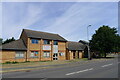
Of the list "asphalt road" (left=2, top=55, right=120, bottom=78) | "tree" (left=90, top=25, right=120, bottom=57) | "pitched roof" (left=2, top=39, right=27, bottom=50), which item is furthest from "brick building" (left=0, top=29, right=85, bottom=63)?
"asphalt road" (left=2, top=55, right=120, bottom=78)

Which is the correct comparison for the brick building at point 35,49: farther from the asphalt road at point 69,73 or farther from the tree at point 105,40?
the asphalt road at point 69,73

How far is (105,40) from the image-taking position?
4134 cm

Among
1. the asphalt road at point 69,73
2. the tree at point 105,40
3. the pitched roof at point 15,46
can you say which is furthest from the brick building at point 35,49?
the asphalt road at point 69,73

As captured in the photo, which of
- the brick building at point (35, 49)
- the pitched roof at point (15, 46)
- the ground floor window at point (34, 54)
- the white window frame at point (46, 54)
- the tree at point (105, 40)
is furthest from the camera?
the tree at point (105, 40)

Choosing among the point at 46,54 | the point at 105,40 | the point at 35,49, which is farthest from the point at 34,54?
the point at 105,40

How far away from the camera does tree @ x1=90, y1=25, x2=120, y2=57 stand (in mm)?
40312

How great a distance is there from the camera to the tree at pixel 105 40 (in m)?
40.3

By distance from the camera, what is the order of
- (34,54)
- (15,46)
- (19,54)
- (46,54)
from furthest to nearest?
(46,54)
(34,54)
(15,46)
(19,54)

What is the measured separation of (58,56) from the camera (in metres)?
35.3

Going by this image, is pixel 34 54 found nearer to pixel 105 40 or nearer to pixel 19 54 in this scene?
pixel 19 54

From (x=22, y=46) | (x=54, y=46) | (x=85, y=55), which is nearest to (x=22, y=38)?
(x=22, y=46)

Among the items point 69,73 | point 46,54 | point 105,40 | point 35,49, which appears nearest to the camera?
point 69,73

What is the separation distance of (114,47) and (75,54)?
507 inches

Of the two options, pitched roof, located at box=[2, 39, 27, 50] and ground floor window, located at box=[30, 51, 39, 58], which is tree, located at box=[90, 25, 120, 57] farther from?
pitched roof, located at box=[2, 39, 27, 50]
